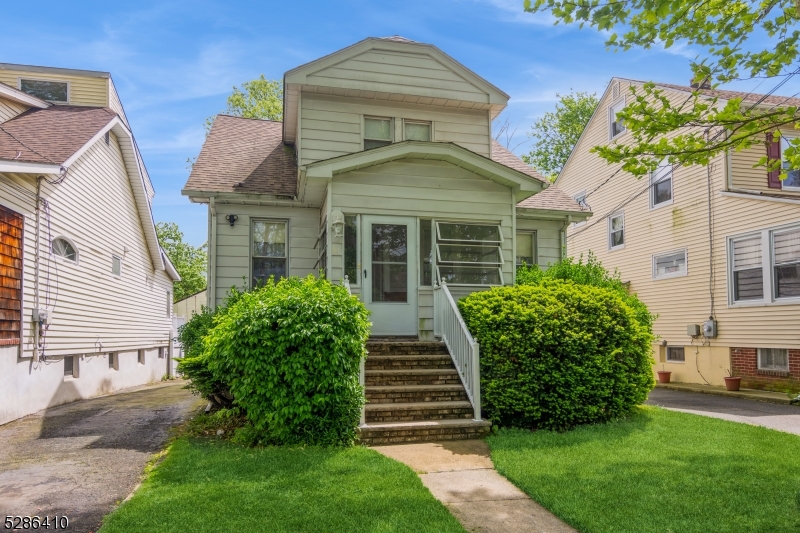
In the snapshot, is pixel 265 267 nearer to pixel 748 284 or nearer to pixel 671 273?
pixel 748 284

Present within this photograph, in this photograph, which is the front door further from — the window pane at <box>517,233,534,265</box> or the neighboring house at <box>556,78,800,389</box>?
the neighboring house at <box>556,78,800,389</box>

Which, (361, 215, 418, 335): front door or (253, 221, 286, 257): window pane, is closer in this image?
(361, 215, 418, 335): front door

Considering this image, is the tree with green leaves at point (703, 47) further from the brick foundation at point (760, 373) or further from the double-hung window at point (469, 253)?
the brick foundation at point (760, 373)

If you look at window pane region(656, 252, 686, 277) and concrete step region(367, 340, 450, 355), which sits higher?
window pane region(656, 252, 686, 277)

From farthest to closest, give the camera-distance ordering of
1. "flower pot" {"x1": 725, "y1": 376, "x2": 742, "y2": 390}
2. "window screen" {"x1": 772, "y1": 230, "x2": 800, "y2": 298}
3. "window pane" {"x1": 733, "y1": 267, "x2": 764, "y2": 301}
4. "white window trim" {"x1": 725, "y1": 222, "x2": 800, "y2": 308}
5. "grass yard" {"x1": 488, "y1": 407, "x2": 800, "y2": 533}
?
"window pane" {"x1": 733, "y1": 267, "x2": 764, "y2": 301}
"flower pot" {"x1": 725, "y1": 376, "x2": 742, "y2": 390}
"white window trim" {"x1": 725, "y1": 222, "x2": 800, "y2": 308}
"window screen" {"x1": 772, "y1": 230, "x2": 800, "y2": 298}
"grass yard" {"x1": 488, "y1": 407, "x2": 800, "y2": 533}

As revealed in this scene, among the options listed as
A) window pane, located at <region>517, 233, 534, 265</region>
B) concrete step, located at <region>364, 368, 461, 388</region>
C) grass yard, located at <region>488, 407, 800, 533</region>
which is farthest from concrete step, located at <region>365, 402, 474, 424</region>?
window pane, located at <region>517, 233, 534, 265</region>

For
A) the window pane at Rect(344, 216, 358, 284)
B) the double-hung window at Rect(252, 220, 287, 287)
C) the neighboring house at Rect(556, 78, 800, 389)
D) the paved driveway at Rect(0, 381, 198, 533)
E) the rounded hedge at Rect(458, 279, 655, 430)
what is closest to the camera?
the paved driveway at Rect(0, 381, 198, 533)

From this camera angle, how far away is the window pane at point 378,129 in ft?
36.6

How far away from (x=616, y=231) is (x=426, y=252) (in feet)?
36.5

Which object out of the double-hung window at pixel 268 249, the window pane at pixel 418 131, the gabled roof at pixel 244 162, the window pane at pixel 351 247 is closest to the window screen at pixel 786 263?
the window pane at pixel 418 131

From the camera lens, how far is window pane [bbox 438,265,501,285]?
977cm

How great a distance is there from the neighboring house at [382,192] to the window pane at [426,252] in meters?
0.02

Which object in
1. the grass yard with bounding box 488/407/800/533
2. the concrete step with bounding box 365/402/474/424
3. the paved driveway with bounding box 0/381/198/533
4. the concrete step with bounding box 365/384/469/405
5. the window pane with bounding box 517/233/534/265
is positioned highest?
the window pane with bounding box 517/233/534/265

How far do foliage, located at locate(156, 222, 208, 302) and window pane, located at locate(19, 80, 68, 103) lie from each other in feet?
76.5
